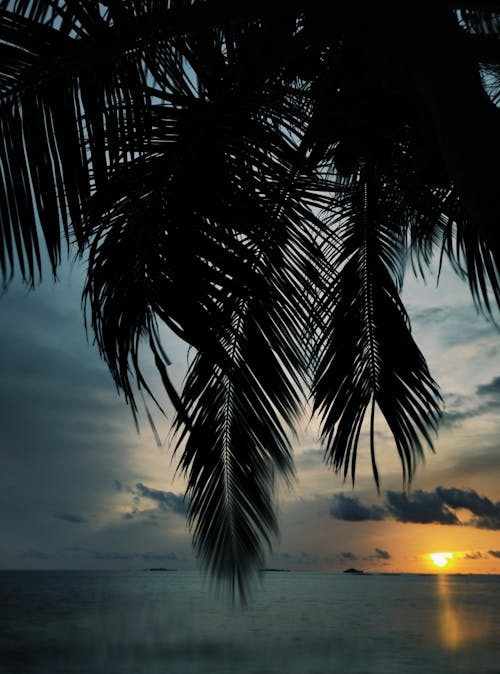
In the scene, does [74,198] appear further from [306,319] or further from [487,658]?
[487,658]

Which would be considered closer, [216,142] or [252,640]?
[216,142]

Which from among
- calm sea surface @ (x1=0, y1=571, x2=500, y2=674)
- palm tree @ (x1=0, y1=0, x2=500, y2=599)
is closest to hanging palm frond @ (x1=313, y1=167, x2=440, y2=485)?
palm tree @ (x1=0, y1=0, x2=500, y2=599)

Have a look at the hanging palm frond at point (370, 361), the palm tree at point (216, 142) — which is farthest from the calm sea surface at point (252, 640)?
the palm tree at point (216, 142)

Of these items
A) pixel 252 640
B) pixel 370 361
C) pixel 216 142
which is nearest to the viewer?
pixel 216 142

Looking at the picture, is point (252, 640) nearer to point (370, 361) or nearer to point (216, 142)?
point (370, 361)

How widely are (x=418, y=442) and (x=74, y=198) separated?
296 centimetres

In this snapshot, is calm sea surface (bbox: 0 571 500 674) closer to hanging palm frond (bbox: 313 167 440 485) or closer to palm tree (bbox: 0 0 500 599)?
hanging palm frond (bbox: 313 167 440 485)

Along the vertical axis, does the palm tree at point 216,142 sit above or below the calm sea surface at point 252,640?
above

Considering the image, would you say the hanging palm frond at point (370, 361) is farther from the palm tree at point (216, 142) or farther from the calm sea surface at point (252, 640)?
the calm sea surface at point (252, 640)

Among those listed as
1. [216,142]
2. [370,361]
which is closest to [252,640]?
[370,361]

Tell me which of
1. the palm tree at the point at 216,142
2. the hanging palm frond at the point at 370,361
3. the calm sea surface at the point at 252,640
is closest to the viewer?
the palm tree at the point at 216,142

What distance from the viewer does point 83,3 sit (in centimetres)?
221

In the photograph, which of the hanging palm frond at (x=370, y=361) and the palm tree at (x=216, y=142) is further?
the hanging palm frond at (x=370, y=361)

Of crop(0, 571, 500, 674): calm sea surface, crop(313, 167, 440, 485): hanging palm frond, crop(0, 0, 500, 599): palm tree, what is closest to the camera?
crop(0, 0, 500, 599): palm tree
